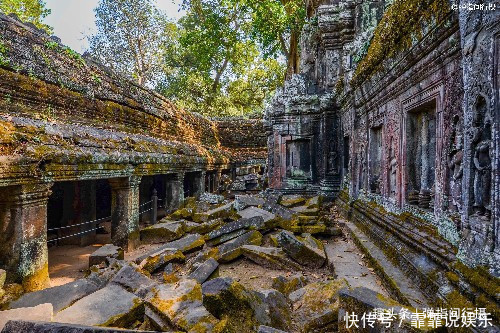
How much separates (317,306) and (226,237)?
9.61ft

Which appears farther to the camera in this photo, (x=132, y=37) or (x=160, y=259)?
(x=132, y=37)

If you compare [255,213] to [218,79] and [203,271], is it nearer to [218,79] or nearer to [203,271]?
[203,271]

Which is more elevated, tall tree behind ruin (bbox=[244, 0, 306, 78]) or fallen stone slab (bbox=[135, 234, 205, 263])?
tall tree behind ruin (bbox=[244, 0, 306, 78])

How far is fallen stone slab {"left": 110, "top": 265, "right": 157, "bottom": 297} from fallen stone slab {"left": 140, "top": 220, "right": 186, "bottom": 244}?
2.53 meters

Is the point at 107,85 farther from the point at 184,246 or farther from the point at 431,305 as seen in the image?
the point at 431,305

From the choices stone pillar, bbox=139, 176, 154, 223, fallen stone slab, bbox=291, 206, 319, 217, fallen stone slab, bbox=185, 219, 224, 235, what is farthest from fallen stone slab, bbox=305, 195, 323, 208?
stone pillar, bbox=139, 176, 154, 223

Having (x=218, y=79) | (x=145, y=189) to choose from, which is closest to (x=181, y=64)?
(x=218, y=79)

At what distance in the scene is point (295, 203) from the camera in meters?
7.82

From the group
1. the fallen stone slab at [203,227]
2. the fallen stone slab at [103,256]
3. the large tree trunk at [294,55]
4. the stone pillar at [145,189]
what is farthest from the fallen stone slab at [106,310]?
the large tree trunk at [294,55]

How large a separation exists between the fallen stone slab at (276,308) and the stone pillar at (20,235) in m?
2.99

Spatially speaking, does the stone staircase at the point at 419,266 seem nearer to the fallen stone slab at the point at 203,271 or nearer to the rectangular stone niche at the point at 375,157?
the rectangular stone niche at the point at 375,157

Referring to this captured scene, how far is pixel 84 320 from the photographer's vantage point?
2713 millimetres

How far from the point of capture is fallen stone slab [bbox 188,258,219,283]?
152 inches

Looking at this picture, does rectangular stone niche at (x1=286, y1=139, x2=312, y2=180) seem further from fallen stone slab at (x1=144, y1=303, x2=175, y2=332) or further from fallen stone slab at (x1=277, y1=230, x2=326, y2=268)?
fallen stone slab at (x1=144, y1=303, x2=175, y2=332)
